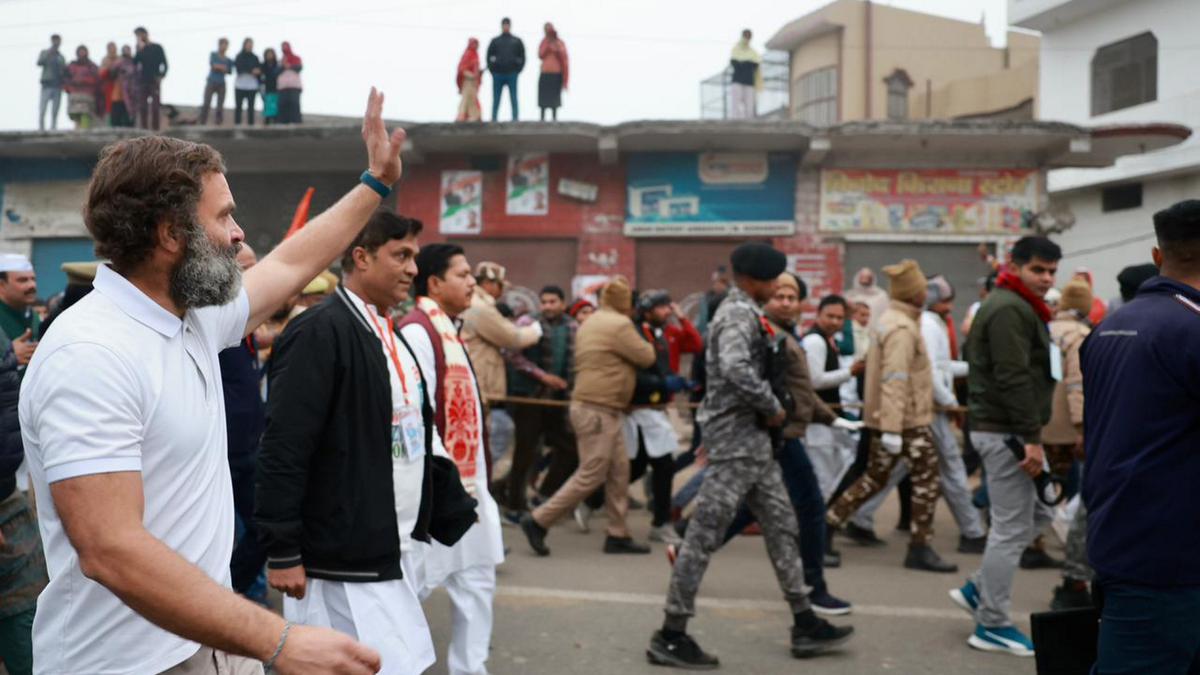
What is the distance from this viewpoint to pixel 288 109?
19172mm

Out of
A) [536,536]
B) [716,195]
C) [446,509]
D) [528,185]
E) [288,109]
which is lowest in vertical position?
[536,536]

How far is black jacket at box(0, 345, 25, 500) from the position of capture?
12.0ft

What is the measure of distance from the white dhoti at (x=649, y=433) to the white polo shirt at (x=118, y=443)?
6.51 meters

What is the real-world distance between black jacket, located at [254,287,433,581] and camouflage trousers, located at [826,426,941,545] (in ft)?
15.6

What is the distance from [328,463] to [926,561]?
199 inches

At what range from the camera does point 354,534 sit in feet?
11.0

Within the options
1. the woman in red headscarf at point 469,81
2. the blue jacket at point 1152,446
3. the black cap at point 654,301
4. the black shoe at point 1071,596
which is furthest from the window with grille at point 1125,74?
the blue jacket at point 1152,446

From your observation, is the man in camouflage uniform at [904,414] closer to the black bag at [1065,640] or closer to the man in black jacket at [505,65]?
the black bag at [1065,640]

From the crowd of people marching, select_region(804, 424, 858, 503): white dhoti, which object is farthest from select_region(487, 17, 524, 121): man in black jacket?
select_region(804, 424, 858, 503): white dhoti

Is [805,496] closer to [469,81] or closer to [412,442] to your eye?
[412,442]

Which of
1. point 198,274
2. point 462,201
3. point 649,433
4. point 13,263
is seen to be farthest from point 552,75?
point 198,274

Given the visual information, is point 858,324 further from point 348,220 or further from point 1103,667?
point 348,220

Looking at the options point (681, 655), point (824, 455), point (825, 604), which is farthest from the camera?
point (824, 455)

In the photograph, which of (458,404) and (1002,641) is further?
(1002,641)
